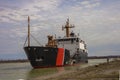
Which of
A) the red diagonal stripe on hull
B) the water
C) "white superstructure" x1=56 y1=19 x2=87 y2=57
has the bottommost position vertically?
the water

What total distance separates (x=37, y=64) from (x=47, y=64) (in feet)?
5.74

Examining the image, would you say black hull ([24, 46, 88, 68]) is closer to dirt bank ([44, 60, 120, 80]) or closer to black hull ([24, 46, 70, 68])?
black hull ([24, 46, 70, 68])

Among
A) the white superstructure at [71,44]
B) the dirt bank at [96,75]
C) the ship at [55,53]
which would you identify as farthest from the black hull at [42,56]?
the dirt bank at [96,75]

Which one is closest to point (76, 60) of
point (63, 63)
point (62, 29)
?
point (63, 63)

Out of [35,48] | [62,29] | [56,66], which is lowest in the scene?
[56,66]

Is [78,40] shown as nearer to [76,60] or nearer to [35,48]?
[76,60]

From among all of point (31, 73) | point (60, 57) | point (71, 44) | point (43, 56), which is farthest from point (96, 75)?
point (71, 44)

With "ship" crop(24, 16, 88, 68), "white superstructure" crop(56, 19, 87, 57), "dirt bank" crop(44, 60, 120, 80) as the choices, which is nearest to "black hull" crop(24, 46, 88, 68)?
"ship" crop(24, 16, 88, 68)

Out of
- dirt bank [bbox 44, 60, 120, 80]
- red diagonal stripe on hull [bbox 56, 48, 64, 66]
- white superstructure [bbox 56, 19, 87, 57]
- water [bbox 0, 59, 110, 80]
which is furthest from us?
white superstructure [bbox 56, 19, 87, 57]

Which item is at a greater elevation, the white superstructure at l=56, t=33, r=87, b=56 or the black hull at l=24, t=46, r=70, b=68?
the white superstructure at l=56, t=33, r=87, b=56

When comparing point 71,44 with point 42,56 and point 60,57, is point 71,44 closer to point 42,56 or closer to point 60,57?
point 60,57

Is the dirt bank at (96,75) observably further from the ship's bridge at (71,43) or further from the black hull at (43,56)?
the ship's bridge at (71,43)

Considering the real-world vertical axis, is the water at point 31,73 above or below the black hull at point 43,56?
below

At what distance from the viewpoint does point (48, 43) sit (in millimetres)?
58562
